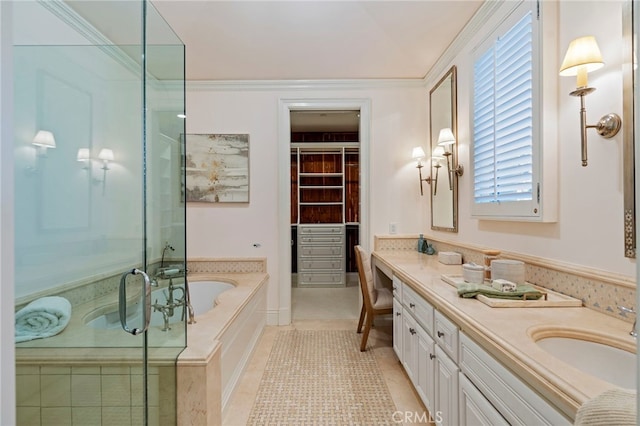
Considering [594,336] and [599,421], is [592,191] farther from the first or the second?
[599,421]

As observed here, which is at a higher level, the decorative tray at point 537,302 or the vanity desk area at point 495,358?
the decorative tray at point 537,302

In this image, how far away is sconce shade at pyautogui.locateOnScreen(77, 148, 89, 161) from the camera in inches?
51.8

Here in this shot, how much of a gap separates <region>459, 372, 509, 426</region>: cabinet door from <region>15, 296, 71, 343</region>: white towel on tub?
1.62 metres

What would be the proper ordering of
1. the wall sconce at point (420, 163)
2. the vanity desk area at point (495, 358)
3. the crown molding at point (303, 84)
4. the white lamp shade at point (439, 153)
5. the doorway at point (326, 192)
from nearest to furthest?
the vanity desk area at point (495, 358)
the white lamp shade at point (439, 153)
the wall sconce at point (420, 163)
the crown molding at point (303, 84)
the doorway at point (326, 192)

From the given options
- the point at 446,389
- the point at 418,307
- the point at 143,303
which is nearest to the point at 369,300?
the point at 418,307

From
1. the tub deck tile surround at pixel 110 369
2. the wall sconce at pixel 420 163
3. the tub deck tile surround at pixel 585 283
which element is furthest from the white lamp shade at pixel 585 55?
the tub deck tile surround at pixel 110 369

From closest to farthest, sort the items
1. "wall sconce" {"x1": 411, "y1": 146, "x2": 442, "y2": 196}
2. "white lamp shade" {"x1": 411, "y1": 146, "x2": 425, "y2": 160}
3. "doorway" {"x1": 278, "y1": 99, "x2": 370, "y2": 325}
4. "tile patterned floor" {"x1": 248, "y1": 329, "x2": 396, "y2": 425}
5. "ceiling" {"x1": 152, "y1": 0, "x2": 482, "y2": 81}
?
"tile patterned floor" {"x1": 248, "y1": 329, "x2": 396, "y2": 425}
"ceiling" {"x1": 152, "y1": 0, "x2": 482, "y2": 81}
"wall sconce" {"x1": 411, "y1": 146, "x2": 442, "y2": 196}
"white lamp shade" {"x1": 411, "y1": 146, "x2": 425, "y2": 160}
"doorway" {"x1": 278, "y1": 99, "x2": 370, "y2": 325}

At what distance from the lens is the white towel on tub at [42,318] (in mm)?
1011

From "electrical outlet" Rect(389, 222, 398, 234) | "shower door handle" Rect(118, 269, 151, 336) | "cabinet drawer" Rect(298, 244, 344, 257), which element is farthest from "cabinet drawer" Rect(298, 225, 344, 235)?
"shower door handle" Rect(118, 269, 151, 336)

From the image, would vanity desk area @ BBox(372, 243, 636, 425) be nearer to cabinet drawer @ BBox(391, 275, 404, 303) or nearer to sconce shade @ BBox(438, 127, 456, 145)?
cabinet drawer @ BBox(391, 275, 404, 303)

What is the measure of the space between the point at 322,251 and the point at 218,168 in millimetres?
2363

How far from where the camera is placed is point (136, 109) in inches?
56.5

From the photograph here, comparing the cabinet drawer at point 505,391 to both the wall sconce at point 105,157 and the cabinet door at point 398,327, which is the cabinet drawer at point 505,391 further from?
the wall sconce at point 105,157

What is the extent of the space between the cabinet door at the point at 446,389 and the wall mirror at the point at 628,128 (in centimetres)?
84
